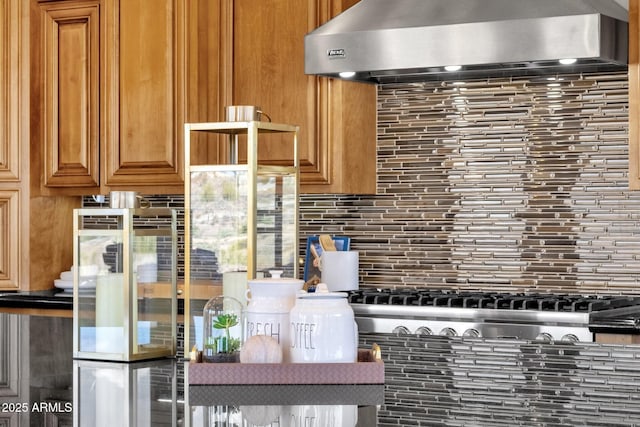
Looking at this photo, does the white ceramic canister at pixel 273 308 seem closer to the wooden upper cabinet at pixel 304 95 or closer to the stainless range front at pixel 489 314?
the stainless range front at pixel 489 314

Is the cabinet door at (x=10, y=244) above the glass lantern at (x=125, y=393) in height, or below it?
above

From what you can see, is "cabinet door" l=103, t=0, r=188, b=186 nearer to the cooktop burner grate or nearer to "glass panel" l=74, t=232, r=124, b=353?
the cooktop burner grate

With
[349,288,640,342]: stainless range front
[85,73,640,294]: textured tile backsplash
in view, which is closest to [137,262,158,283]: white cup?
[349,288,640,342]: stainless range front

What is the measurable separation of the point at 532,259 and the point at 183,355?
92.2 inches

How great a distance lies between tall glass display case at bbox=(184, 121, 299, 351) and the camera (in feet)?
6.97

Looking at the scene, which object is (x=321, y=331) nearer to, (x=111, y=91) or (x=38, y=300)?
(x=38, y=300)

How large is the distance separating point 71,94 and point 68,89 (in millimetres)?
32

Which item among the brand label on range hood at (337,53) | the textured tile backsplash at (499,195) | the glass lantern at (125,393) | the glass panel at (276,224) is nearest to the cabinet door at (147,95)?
the textured tile backsplash at (499,195)

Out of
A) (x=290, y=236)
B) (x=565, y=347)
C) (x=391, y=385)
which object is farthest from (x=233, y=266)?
(x=565, y=347)

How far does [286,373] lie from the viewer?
5.47 feet

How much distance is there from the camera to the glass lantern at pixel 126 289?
2021 mm

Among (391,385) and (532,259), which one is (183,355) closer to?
(391,385)

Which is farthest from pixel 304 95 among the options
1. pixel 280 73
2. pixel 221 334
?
pixel 221 334

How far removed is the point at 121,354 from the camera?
6.64ft
